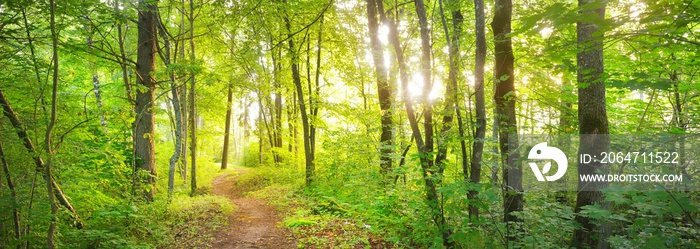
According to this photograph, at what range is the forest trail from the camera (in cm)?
645

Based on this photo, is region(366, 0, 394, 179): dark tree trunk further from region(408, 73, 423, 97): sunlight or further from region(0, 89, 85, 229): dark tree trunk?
region(0, 89, 85, 229): dark tree trunk

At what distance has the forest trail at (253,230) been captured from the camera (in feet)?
21.2

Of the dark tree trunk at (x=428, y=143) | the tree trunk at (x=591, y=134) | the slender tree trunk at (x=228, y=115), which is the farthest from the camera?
the slender tree trunk at (x=228, y=115)

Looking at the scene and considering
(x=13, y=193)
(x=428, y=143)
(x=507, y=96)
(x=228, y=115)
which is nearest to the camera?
(x=13, y=193)

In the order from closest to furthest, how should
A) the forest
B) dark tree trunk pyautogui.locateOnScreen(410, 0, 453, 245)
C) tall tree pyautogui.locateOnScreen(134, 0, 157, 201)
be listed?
the forest, dark tree trunk pyautogui.locateOnScreen(410, 0, 453, 245), tall tree pyautogui.locateOnScreen(134, 0, 157, 201)

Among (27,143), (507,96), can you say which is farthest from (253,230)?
(507,96)

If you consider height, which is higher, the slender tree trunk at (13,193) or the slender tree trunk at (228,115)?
the slender tree trunk at (228,115)

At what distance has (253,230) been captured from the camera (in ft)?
24.6

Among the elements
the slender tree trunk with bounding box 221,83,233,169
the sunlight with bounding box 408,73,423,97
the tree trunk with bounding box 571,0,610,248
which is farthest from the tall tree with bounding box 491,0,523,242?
the slender tree trunk with bounding box 221,83,233,169

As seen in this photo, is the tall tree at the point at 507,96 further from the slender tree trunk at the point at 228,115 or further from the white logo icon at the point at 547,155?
the slender tree trunk at the point at 228,115

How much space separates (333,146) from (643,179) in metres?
7.66

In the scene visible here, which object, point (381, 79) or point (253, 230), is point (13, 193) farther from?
point (381, 79)

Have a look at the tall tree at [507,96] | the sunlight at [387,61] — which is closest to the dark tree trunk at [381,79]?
the sunlight at [387,61]

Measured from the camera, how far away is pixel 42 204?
14.9ft
